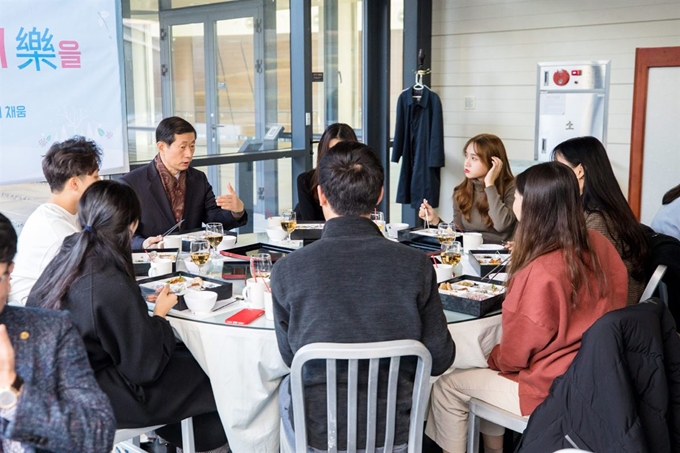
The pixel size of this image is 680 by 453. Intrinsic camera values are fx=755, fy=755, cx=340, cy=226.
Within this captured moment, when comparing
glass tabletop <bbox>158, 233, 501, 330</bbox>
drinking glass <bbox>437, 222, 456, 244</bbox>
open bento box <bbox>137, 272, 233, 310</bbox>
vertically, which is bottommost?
glass tabletop <bbox>158, 233, 501, 330</bbox>

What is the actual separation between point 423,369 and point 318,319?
0.29 metres

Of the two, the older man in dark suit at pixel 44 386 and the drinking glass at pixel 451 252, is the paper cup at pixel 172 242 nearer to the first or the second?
the drinking glass at pixel 451 252

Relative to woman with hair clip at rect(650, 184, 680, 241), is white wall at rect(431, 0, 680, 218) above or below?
above

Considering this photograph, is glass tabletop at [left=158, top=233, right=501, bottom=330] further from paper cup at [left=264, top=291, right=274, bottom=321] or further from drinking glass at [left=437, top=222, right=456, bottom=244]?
drinking glass at [left=437, top=222, right=456, bottom=244]

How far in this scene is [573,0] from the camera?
513cm

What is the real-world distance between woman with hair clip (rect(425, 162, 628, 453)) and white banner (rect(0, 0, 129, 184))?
8.61 feet

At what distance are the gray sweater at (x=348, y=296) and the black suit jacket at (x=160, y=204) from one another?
5.59ft

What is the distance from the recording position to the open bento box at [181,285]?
7.89 feet

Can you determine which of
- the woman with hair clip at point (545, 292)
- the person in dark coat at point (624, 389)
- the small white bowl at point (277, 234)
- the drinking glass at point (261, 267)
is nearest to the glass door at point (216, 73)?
the small white bowl at point (277, 234)

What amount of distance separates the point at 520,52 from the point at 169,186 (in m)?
3.00

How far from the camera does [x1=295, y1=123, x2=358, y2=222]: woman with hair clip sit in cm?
394

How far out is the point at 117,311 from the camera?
1960 millimetres

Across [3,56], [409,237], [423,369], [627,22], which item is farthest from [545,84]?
[423,369]

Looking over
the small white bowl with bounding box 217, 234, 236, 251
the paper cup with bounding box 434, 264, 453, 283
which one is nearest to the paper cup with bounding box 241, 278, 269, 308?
the paper cup with bounding box 434, 264, 453, 283
